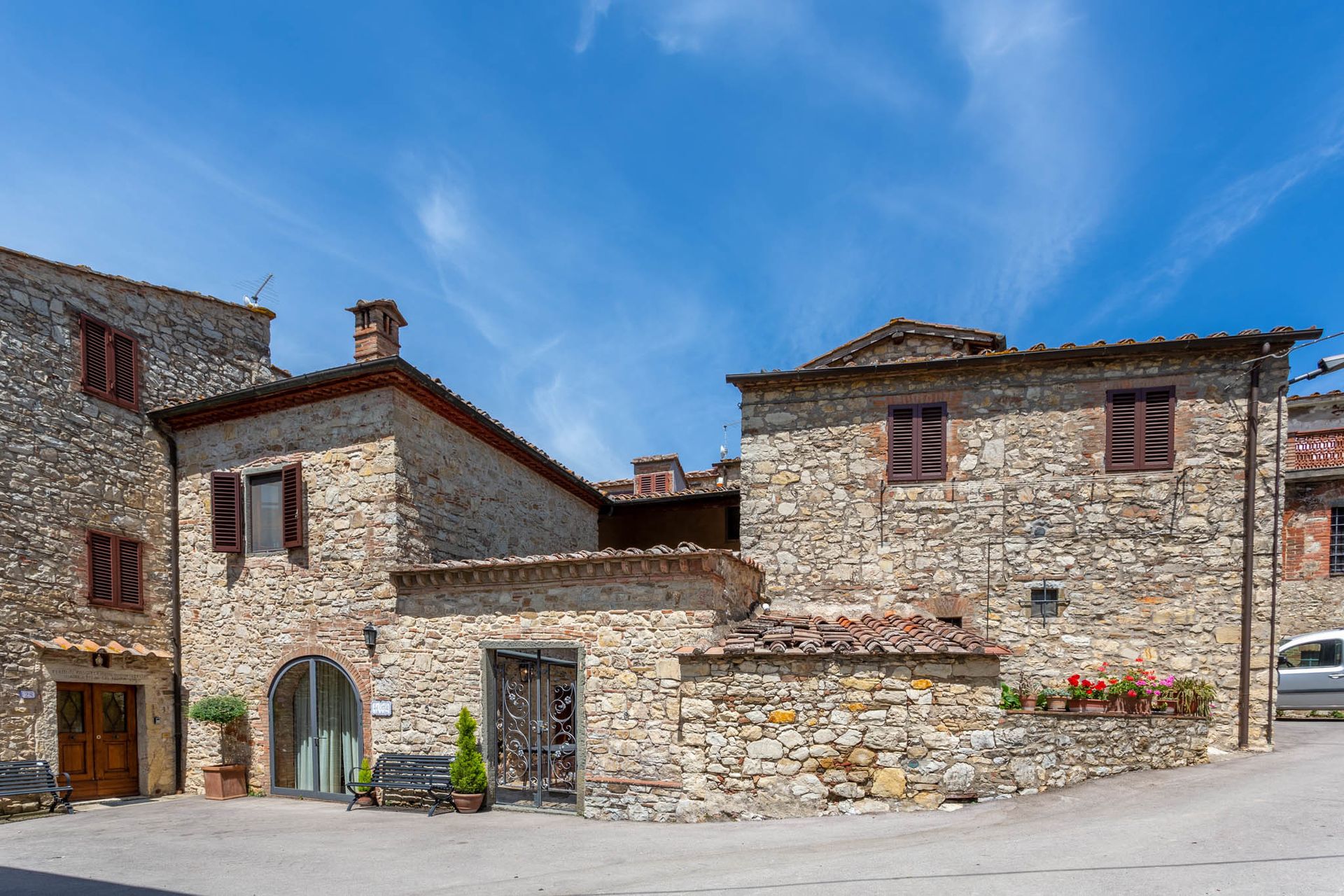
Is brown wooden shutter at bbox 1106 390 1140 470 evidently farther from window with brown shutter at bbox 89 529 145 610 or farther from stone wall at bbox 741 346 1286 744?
window with brown shutter at bbox 89 529 145 610

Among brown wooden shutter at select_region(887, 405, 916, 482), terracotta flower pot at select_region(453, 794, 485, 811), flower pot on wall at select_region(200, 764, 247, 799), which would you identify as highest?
brown wooden shutter at select_region(887, 405, 916, 482)

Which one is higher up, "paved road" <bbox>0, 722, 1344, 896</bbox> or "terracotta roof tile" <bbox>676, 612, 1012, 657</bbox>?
"terracotta roof tile" <bbox>676, 612, 1012, 657</bbox>

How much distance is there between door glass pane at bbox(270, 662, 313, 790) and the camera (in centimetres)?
1205

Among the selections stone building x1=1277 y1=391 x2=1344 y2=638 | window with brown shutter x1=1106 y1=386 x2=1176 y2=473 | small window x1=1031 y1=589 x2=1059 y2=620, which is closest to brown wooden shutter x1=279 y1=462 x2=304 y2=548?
small window x1=1031 y1=589 x2=1059 y2=620

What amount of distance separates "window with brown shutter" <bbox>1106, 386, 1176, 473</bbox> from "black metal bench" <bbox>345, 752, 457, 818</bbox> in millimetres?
11404

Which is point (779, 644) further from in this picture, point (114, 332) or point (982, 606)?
point (114, 332)

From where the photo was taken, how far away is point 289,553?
1216 cm

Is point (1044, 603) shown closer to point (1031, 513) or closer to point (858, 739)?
point (1031, 513)

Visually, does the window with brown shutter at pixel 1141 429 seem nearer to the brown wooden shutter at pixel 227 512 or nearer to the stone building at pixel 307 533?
the stone building at pixel 307 533

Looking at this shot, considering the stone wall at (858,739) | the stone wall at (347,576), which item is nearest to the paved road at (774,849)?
the stone wall at (858,739)

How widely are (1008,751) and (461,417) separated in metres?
9.58

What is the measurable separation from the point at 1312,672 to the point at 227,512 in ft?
65.8

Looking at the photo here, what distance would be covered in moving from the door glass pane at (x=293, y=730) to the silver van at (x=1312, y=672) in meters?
17.9

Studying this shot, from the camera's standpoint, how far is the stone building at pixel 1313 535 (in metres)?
18.2
